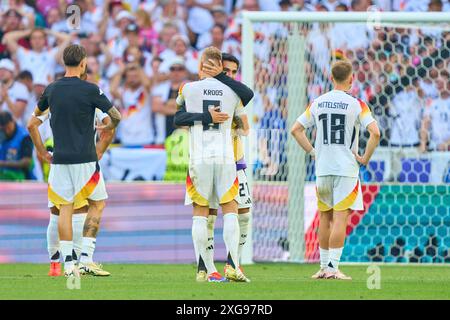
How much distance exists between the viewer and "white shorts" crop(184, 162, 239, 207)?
10383mm

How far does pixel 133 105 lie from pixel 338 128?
26.3 ft

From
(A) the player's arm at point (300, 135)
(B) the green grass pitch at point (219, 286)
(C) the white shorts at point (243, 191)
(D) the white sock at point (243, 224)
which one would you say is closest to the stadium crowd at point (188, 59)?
(B) the green grass pitch at point (219, 286)

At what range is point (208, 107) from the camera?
10320 millimetres

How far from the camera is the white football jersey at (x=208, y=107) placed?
10328 millimetres

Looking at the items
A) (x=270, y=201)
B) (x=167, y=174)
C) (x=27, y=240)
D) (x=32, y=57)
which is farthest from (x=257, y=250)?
(x=32, y=57)

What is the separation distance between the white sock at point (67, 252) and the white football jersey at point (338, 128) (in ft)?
7.99

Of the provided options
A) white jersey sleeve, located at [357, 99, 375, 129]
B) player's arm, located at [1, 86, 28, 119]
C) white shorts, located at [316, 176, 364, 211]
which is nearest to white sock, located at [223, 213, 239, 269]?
white shorts, located at [316, 176, 364, 211]

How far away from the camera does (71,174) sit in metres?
11.0

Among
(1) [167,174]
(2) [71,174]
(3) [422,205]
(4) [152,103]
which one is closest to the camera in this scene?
(2) [71,174]

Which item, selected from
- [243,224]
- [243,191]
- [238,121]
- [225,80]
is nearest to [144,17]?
[243,224]

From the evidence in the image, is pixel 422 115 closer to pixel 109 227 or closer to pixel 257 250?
pixel 257 250

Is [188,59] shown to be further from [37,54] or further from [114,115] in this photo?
[114,115]

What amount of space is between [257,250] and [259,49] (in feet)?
8.69

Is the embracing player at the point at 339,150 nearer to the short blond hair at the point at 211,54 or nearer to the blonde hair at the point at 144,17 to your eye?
the short blond hair at the point at 211,54
